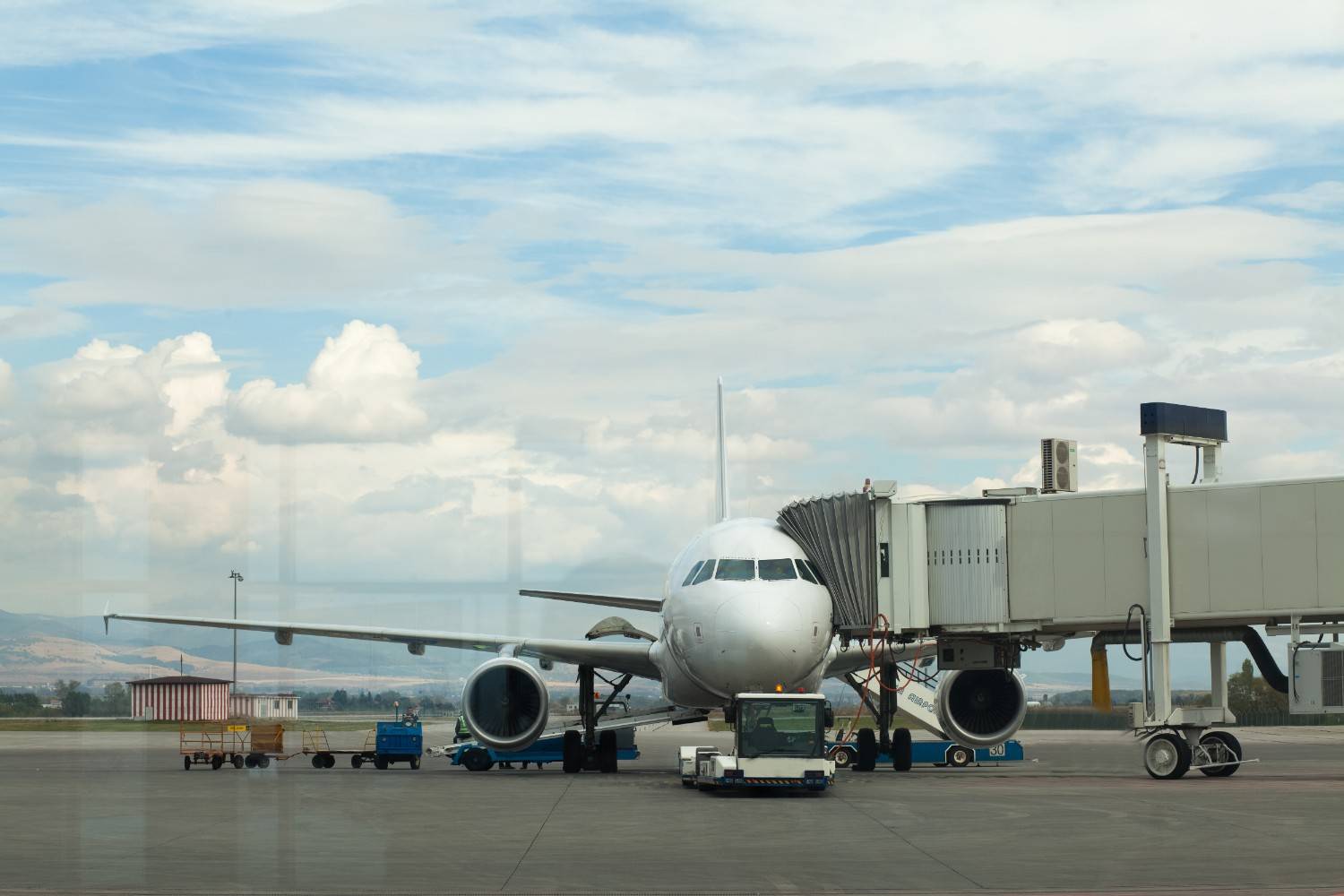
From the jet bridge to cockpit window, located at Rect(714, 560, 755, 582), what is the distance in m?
2.12

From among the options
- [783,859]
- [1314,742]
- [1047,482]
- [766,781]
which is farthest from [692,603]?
[1314,742]

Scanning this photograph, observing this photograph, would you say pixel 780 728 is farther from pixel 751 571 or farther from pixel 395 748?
pixel 395 748

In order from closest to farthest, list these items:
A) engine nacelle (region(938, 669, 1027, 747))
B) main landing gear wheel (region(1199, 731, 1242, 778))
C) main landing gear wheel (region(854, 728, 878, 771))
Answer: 1. main landing gear wheel (region(1199, 731, 1242, 778))
2. main landing gear wheel (region(854, 728, 878, 771))
3. engine nacelle (region(938, 669, 1027, 747))

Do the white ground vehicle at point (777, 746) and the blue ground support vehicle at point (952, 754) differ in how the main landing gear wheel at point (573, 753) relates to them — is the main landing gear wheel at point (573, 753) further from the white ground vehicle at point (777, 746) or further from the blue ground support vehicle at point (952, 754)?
the white ground vehicle at point (777, 746)

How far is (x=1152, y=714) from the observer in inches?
1022

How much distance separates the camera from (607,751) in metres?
32.2

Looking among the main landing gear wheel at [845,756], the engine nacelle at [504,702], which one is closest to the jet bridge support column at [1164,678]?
the main landing gear wheel at [845,756]

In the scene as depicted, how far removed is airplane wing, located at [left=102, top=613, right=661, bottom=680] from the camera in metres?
32.5

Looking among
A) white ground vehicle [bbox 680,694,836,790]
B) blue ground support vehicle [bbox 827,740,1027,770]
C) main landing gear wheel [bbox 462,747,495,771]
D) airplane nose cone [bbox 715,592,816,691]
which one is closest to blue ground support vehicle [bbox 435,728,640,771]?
main landing gear wheel [bbox 462,747,495,771]

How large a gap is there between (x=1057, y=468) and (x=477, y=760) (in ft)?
44.9

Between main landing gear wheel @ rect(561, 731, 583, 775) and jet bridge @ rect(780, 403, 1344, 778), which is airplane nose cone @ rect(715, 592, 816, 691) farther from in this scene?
main landing gear wheel @ rect(561, 731, 583, 775)

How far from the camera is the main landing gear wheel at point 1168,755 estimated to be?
26.0m

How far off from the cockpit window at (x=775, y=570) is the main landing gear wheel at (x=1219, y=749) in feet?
24.7

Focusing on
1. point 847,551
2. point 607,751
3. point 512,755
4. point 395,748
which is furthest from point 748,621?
point 395,748
